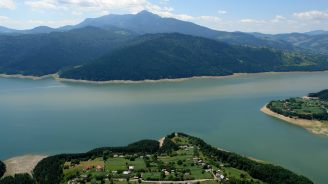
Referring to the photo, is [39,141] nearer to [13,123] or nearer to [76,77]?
[13,123]

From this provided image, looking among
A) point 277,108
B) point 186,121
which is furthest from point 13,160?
point 277,108

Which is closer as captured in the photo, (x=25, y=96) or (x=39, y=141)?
(x=39, y=141)

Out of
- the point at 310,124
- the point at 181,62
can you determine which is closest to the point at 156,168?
the point at 310,124

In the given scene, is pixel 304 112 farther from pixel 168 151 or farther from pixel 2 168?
pixel 2 168

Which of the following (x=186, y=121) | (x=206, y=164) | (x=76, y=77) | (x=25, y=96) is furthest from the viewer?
(x=76, y=77)

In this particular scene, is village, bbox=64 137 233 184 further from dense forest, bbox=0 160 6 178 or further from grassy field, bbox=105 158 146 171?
Answer: dense forest, bbox=0 160 6 178

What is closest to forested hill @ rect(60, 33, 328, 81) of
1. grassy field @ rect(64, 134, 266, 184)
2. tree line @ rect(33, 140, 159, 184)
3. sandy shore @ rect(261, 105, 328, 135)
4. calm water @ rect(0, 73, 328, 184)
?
calm water @ rect(0, 73, 328, 184)
